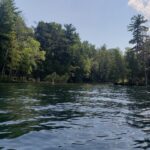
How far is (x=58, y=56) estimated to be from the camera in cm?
10406

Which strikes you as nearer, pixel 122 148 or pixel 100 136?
pixel 122 148

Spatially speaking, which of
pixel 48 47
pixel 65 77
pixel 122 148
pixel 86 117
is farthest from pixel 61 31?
pixel 122 148

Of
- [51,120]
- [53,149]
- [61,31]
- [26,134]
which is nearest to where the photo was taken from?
[53,149]

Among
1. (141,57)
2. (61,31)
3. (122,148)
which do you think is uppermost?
(61,31)

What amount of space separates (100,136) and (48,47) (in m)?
90.0

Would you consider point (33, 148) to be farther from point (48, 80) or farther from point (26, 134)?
point (48, 80)

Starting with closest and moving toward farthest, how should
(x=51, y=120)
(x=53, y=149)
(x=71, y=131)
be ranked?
1. (x=53, y=149)
2. (x=71, y=131)
3. (x=51, y=120)

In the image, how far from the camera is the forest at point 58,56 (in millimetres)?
75375

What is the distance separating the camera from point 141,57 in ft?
314

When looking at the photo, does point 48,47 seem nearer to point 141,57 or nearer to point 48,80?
point 48,80

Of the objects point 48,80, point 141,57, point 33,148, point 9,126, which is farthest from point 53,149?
point 141,57

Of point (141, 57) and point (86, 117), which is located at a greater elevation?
point (141, 57)

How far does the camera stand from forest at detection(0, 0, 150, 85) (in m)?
75.4

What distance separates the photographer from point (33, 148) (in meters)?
9.45
